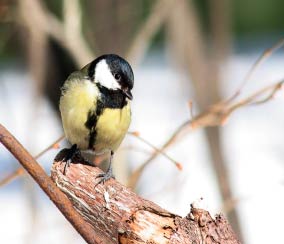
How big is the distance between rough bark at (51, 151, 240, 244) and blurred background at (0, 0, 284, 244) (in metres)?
0.17

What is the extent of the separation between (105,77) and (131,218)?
1.56ft

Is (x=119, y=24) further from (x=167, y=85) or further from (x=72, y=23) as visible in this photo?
(x=167, y=85)

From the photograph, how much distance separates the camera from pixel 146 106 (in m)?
5.09

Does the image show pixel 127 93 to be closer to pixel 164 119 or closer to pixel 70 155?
pixel 70 155

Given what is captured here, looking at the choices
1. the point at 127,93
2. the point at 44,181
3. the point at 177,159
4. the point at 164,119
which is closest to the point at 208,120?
the point at 127,93

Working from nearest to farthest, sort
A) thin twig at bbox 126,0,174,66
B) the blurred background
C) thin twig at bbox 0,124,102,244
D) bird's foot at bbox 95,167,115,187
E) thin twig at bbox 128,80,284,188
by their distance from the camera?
thin twig at bbox 0,124,102,244
bird's foot at bbox 95,167,115,187
thin twig at bbox 128,80,284,188
the blurred background
thin twig at bbox 126,0,174,66

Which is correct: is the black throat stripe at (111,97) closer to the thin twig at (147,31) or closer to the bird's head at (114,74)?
the bird's head at (114,74)

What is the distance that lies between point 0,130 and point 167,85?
413cm

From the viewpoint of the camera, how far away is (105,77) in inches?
66.2

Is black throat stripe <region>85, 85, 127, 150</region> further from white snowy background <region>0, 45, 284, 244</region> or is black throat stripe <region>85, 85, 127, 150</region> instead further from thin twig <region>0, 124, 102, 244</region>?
thin twig <region>0, 124, 102, 244</region>

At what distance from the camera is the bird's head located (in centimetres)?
165

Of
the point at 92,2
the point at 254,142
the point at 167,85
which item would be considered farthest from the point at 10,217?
the point at 167,85

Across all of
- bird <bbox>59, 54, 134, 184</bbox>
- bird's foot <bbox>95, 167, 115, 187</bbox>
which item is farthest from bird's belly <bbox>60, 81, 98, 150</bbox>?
bird's foot <bbox>95, 167, 115, 187</bbox>

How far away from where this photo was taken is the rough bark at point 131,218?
1.26 meters
